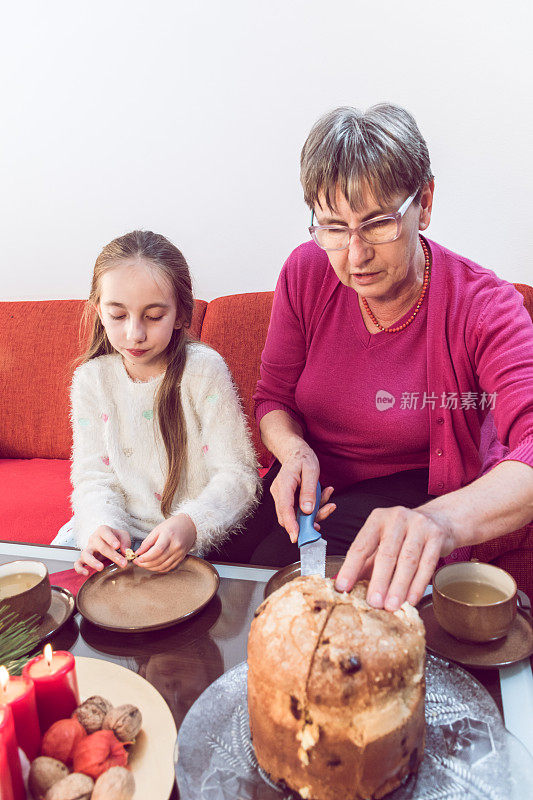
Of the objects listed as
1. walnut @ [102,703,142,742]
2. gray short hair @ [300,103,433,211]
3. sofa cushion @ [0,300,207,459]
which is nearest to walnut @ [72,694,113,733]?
walnut @ [102,703,142,742]

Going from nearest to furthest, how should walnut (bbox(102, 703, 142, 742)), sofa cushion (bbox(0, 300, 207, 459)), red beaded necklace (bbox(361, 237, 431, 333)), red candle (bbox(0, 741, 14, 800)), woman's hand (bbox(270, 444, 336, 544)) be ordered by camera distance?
red candle (bbox(0, 741, 14, 800)), walnut (bbox(102, 703, 142, 742)), woman's hand (bbox(270, 444, 336, 544)), red beaded necklace (bbox(361, 237, 431, 333)), sofa cushion (bbox(0, 300, 207, 459))

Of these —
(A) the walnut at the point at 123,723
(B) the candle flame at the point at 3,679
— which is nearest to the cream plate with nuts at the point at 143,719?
(A) the walnut at the point at 123,723

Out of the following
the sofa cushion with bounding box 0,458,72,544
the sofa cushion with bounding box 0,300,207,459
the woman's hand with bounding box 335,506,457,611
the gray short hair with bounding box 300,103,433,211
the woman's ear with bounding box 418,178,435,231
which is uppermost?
the gray short hair with bounding box 300,103,433,211

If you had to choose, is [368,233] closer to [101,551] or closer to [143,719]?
[101,551]

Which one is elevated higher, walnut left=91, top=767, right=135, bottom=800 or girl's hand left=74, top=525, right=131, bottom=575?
walnut left=91, top=767, right=135, bottom=800

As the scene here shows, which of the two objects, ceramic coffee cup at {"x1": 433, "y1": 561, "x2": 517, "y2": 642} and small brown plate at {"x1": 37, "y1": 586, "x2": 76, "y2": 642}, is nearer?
ceramic coffee cup at {"x1": 433, "y1": 561, "x2": 517, "y2": 642}

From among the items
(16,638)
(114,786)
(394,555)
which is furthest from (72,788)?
(394,555)

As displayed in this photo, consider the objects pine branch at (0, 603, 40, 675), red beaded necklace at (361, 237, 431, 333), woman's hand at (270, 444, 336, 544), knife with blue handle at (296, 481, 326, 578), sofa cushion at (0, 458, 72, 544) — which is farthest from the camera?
sofa cushion at (0, 458, 72, 544)

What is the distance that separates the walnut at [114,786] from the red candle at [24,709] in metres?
0.09

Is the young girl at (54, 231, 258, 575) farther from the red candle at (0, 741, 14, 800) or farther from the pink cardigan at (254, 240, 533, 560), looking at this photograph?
the red candle at (0, 741, 14, 800)

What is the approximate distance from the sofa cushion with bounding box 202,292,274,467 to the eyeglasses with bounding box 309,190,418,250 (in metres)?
0.89

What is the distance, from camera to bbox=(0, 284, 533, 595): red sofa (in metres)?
2.10

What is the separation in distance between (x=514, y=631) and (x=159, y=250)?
116cm

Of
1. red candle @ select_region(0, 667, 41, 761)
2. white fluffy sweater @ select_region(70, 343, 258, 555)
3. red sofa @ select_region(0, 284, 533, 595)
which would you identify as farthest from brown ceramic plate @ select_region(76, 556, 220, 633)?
red sofa @ select_region(0, 284, 533, 595)
